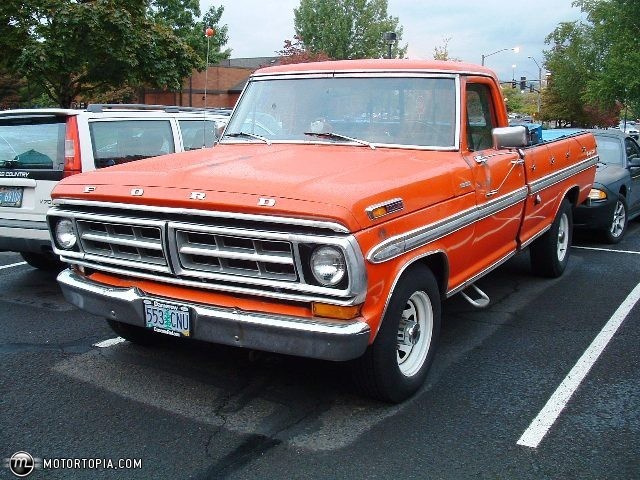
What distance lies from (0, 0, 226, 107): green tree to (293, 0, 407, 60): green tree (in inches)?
1192

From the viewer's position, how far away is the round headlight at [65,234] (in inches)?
170

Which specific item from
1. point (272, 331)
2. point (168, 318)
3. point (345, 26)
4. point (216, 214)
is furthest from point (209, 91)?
point (272, 331)

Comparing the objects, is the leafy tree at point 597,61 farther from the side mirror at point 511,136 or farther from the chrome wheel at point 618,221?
the side mirror at point 511,136

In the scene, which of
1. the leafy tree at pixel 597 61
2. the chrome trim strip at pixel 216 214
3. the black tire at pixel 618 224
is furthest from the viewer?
the leafy tree at pixel 597 61

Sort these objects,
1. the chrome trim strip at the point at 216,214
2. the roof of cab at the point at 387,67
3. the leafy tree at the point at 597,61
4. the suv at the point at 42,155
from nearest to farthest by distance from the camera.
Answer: the chrome trim strip at the point at 216,214 → the roof of cab at the point at 387,67 → the suv at the point at 42,155 → the leafy tree at the point at 597,61

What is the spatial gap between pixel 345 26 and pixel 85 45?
34268 mm

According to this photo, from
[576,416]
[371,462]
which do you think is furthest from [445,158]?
[371,462]

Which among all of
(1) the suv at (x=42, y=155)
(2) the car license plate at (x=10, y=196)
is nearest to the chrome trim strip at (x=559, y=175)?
(1) the suv at (x=42, y=155)

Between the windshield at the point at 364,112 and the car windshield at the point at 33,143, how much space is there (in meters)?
2.07

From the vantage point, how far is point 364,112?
492 centimetres

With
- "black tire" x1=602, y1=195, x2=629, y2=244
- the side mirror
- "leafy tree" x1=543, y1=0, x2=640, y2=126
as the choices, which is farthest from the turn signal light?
"leafy tree" x1=543, y1=0, x2=640, y2=126

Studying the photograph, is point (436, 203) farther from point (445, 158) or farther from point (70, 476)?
point (70, 476)

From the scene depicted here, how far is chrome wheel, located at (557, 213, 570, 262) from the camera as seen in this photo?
23.5 feet

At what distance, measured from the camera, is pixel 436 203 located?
4.15m
